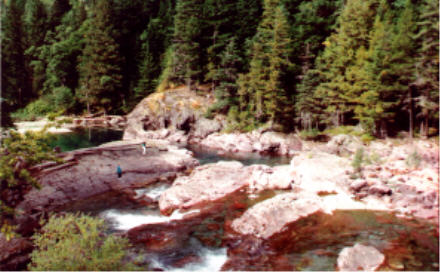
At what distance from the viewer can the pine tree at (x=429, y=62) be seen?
25891mm

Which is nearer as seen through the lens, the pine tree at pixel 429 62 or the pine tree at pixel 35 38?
the pine tree at pixel 429 62

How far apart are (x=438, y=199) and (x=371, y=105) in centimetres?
1569

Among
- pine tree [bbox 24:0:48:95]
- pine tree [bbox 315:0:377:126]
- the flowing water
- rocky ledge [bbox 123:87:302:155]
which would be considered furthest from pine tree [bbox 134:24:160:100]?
the flowing water

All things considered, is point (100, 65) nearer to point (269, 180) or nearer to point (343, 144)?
point (343, 144)

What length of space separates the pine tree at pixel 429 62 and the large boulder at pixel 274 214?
1745cm

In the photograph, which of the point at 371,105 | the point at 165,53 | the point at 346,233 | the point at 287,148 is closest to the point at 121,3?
the point at 165,53

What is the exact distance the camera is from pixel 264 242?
13.8 metres

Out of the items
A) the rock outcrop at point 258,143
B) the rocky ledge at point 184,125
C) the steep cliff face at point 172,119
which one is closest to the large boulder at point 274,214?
the rock outcrop at point 258,143

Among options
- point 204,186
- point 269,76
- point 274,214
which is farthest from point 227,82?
point 274,214

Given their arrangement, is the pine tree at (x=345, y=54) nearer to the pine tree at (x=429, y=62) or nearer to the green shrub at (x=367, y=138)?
the green shrub at (x=367, y=138)

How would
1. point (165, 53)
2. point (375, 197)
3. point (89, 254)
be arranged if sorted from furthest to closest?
point (165, 53)
point (375, 197)
point (89, 254)

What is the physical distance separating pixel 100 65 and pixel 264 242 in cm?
5053

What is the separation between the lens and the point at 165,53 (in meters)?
58.5

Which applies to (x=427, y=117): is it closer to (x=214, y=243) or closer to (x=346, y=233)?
(x=346, y=233)
